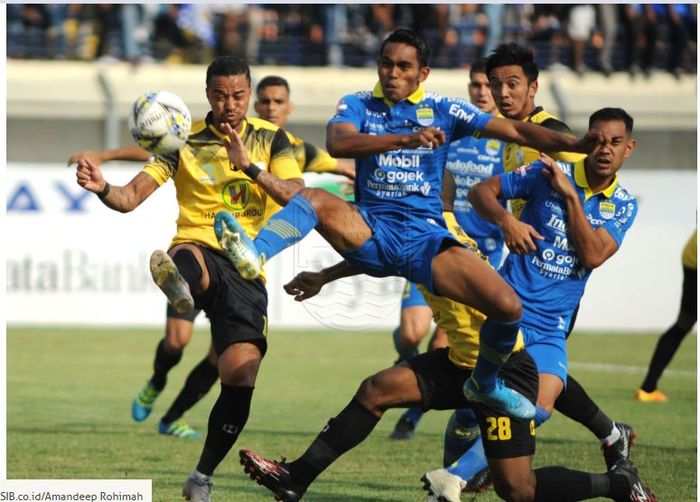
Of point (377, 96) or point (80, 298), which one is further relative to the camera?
point (80, 298)

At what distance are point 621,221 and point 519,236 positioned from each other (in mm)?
661

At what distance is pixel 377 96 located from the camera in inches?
276

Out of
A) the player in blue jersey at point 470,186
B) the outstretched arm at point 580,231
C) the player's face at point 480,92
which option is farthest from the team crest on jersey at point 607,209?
the player's face at point 480,92

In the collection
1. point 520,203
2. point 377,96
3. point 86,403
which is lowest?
point 86,403

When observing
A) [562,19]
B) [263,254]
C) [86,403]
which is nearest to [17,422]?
[86,403]

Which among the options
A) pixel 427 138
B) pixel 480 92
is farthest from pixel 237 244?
pixel 480 92

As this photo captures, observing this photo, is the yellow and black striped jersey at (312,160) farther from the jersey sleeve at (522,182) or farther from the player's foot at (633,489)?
the player's foot at (633,489)

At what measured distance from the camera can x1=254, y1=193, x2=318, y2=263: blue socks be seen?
20.5 feet

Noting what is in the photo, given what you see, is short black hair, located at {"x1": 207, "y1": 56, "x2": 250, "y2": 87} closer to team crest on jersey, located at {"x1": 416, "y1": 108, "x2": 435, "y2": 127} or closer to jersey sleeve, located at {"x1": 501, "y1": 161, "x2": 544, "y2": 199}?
team crest on jersey, located at {"x1": 416, "y1": 108, "x2": 435, "y2": 127}

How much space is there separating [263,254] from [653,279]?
51.9ft

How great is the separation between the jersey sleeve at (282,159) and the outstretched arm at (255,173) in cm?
81

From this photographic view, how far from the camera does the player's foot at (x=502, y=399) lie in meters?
6.40

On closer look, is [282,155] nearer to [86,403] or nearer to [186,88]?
[86,403]

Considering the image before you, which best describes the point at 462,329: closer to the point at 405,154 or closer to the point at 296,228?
the point at 405,154
